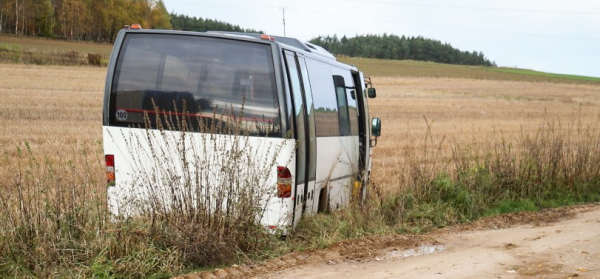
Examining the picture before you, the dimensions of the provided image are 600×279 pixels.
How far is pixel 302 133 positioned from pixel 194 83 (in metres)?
1.27

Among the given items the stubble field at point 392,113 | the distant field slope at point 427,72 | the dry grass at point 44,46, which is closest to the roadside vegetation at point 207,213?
the stubble field at point 392,113

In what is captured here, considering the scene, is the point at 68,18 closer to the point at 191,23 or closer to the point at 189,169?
the point at 191,23

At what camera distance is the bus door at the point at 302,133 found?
822 cm

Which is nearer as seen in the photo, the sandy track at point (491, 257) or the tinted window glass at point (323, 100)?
the sandy track at point (491, 257)

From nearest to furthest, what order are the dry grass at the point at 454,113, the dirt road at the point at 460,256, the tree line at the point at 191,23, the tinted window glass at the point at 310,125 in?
the dirt road at the point at 460,256 < the tinted window glass at the point at 310,125 < the dry grass at the point at 454,113 < the tree line at the point at 191,23

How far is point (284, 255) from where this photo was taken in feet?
24.9

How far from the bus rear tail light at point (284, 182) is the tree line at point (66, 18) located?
77.6 m

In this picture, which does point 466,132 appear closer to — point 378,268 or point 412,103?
point 412,103

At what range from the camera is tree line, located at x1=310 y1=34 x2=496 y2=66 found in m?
120

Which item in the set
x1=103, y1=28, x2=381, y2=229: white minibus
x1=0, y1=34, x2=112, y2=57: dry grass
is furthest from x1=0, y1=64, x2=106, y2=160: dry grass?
x1=0, y1=34, x2=112, y2=57: dry grass

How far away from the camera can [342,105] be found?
10742mm

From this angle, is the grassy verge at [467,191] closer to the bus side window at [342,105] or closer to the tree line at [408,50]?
the bus side window at [342,105]

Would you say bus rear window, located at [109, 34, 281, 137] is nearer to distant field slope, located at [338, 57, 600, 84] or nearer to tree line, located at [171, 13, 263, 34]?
distant field slope, located at [338, 57, 600, 84]

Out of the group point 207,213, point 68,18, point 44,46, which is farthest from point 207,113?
point 68,18
